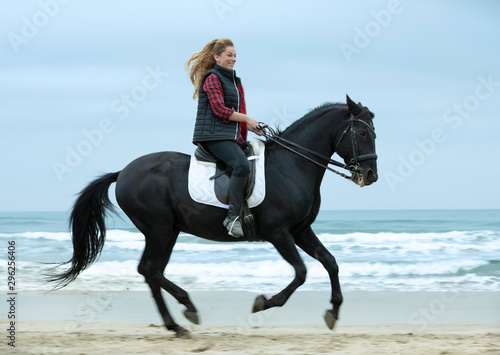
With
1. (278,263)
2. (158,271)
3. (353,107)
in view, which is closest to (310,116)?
(353,107)

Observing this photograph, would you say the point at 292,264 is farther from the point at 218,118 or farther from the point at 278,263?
the point at 278,263

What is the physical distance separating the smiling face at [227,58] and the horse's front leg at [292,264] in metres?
1.56

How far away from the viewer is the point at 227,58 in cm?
Result: 556

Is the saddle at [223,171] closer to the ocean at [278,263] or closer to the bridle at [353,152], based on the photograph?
the bridle at [353,152]

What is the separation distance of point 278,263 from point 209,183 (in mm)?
7673

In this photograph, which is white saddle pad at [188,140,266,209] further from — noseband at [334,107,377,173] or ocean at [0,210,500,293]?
ocean at [0,210,500,293]

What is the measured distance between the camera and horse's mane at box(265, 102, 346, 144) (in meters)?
5.63

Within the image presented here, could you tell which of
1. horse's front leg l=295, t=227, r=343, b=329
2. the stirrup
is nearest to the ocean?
the stirrup

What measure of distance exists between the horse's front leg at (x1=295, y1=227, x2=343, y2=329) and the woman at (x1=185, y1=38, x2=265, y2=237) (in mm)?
632

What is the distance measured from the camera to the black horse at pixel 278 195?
211 inches

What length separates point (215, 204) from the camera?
17.8 feet

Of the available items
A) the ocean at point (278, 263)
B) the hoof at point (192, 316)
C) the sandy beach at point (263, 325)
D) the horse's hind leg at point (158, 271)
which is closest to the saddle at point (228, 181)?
the horse's hind leg at point (158, 271)

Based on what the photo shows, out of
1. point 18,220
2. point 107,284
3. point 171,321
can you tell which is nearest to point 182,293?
point 171,321

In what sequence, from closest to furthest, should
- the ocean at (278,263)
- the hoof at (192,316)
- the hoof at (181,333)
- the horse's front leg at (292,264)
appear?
1. the horse's front leg at (292,264)
2. the hoof at (192,316)
3. the hoof at (181,333)
4. the ocean at (278,263)
